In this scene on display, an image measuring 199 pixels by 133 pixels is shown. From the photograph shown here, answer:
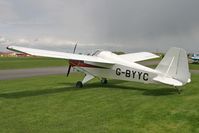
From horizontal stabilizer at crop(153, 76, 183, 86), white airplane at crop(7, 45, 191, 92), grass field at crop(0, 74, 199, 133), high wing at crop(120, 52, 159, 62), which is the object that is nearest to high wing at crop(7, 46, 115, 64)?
white airplane at crop(7, 45, 191, 92)

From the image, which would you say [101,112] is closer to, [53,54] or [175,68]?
[175,68]

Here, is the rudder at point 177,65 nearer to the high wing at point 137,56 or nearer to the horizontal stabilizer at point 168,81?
the horizontal stabilizer at point 168,81

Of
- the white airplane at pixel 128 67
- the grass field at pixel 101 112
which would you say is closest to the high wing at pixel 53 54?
the white airplane at pixel 128 67

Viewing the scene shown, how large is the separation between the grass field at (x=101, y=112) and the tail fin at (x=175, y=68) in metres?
0.68

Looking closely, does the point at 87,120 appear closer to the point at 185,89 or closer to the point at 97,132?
the point at 97,132

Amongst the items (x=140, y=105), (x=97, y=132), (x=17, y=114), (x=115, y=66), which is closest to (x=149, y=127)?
(x=97, y=132)

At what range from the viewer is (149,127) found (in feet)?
27.4

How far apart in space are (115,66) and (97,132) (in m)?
9.02

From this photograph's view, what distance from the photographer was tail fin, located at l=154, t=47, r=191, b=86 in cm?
A: 1336

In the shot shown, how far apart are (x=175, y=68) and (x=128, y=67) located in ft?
10.0

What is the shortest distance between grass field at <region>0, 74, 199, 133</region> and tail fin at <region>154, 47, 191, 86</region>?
2.24 ft

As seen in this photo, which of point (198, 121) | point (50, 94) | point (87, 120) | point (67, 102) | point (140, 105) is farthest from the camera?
point (50, 94)

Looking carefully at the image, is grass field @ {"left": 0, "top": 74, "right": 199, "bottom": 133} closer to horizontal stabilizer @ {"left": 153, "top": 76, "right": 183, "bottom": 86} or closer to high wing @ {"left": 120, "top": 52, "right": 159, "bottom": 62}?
horizontal stabilizer @ {"left": 153, "top": 76, "right": 183, "bottom": 86}

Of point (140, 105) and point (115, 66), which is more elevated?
point (115, 66)
